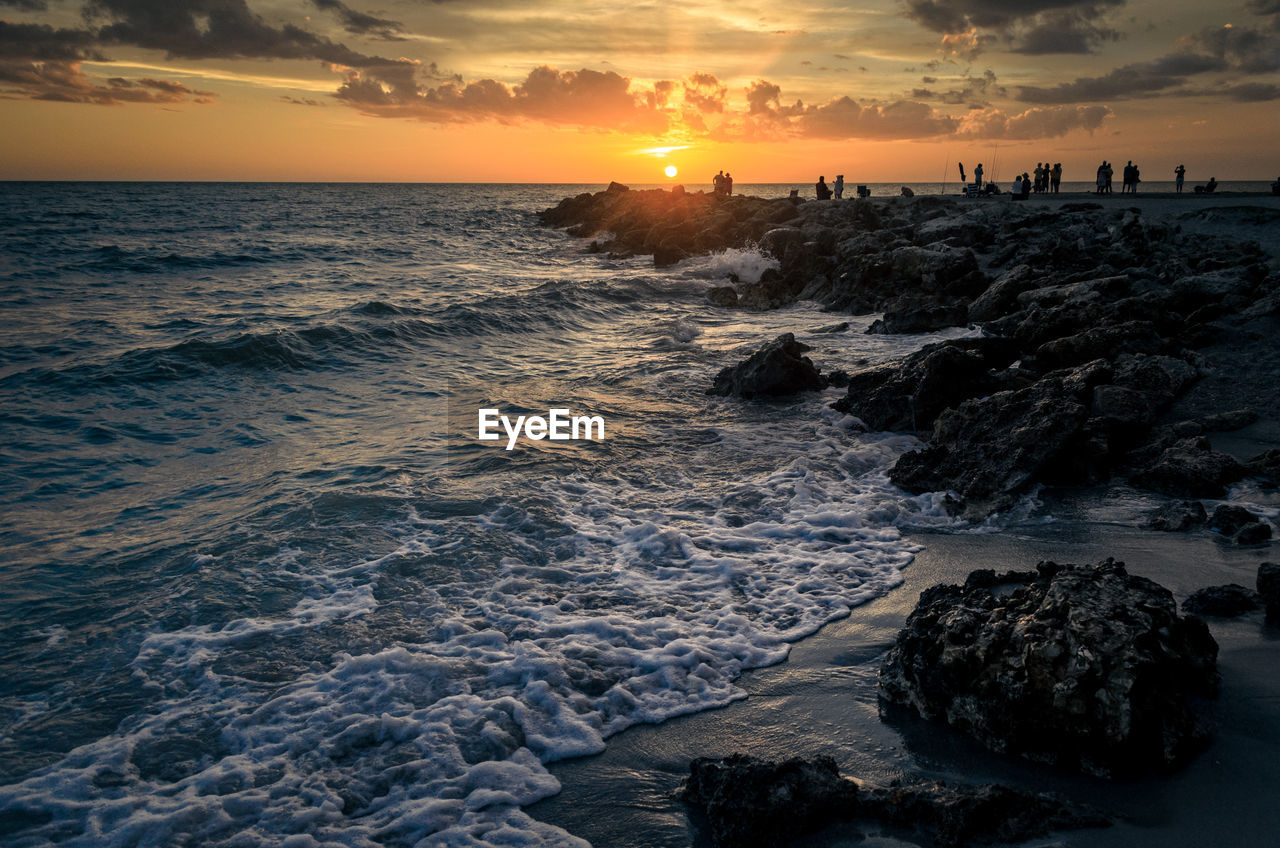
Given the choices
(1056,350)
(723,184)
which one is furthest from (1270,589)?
(723,184)

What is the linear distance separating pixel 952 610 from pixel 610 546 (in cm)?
341

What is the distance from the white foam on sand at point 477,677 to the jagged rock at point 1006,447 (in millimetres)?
471

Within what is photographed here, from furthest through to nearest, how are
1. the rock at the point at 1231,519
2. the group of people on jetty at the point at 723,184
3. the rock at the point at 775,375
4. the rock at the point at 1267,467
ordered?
the group of people on jetty at the point at 723,184 < the rock at the point at 775,375 < the rock at the point at 1267,467 < the rock at the point at 1231,519

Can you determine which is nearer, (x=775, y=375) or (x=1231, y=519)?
(x=1231, y=519)

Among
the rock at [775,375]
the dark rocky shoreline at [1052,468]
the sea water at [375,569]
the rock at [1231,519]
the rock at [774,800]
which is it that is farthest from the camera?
the rock at [775,375]

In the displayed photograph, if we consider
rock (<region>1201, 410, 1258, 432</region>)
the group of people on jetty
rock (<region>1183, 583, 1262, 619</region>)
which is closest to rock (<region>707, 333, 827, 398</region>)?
rock (<region>1201, 410, 1258, 432</region>)

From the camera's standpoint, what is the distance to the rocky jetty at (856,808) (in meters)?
3.40

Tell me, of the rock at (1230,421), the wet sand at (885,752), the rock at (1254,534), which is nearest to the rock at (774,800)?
the wet sand at (885,752)

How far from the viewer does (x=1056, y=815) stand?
3.43 metres

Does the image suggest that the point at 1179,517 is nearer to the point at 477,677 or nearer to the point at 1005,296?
the point at 477,677

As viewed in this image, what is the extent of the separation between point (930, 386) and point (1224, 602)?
5401mm

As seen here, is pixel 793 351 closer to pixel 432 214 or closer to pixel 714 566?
pixel 714 566

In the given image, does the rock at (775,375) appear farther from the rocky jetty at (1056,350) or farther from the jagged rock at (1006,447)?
the jagged rock at (1006,447)

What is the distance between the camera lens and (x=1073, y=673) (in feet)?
12.5
